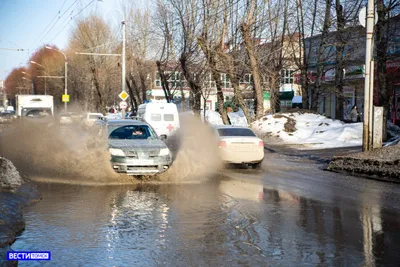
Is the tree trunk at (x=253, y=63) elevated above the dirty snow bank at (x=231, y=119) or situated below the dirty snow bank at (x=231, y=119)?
above

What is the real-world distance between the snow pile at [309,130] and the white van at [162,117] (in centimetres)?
662

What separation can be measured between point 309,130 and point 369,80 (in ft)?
44.3

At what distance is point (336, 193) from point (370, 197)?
0.79m

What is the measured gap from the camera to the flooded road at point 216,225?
6.16 metres

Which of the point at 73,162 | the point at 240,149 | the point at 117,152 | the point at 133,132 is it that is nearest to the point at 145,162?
the point at 117,152

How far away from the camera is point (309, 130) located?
29.9 meters

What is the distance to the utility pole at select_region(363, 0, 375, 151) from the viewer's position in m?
16.3

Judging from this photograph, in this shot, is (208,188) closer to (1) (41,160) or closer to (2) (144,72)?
(1) (41,160)

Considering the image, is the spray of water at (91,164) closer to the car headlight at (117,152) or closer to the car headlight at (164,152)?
the car headlight at (117,152)

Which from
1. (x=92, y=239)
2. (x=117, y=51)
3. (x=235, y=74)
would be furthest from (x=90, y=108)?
(x=92, y=239)

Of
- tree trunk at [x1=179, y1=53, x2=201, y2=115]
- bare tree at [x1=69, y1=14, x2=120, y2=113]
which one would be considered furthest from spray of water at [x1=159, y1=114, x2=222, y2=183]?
bare tree at [x1=69, y1=14, x2=120, y2=113]

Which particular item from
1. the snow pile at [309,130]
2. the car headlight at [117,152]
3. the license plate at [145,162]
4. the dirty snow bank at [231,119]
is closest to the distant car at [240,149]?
the license plate at [145,162]

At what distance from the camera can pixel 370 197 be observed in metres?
11.0

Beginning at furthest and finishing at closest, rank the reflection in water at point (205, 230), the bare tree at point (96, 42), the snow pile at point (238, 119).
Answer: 1. the bare tree at point (96, 42)
2. the snow pile at point (238, 119)
3. the reflection in water at point (205, 230)
